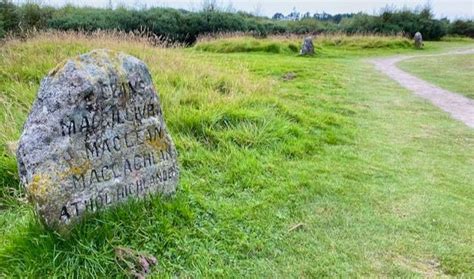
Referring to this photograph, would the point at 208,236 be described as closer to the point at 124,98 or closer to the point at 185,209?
the point at 185,209

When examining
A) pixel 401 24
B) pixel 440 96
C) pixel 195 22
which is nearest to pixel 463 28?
pixel 401 24

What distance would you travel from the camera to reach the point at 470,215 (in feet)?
13.4

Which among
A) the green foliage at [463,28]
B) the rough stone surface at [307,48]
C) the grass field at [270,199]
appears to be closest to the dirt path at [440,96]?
the grass field at [270,199]

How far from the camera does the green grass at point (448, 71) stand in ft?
40.7

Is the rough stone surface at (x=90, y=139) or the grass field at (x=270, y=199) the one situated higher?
the rough stone surface at (x=90, y=139)

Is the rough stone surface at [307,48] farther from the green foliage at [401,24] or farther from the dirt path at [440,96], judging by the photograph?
the green foliage at [401,24]

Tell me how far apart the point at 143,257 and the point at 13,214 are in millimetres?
1293

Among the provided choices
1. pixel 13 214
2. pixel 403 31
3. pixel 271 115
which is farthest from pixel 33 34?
pixel 403 31

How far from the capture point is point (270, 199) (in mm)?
4027

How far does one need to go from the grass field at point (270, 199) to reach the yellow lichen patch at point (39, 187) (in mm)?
254

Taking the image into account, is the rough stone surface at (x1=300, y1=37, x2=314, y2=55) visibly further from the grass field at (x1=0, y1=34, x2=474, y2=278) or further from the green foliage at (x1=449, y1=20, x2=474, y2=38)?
the green foliage at (x1=449, y1=20, x2=474, y2=38)

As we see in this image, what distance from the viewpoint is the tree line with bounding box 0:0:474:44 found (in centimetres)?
2555

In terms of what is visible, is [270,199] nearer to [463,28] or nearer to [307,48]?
[307,48]

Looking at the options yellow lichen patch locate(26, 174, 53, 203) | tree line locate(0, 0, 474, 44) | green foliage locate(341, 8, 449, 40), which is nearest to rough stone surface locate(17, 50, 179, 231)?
yellow lichen patch locate(26, 174, 53, 203)
